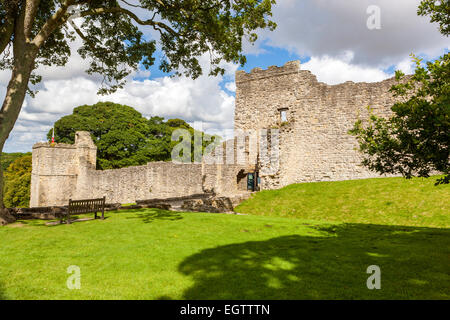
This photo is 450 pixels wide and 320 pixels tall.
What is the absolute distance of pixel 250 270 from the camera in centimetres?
465

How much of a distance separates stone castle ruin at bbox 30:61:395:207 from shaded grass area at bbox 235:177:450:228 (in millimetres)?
1900

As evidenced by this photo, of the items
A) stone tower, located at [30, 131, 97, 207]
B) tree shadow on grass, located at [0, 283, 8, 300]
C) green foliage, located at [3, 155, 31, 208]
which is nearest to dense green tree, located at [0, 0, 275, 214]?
tree shadow on grass, located at [0, 283, 8, 300]

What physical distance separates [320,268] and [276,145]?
1362 centimetres

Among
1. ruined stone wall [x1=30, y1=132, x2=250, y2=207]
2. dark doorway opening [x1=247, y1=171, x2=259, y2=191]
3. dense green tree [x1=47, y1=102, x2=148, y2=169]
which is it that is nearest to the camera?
ruined stone wall [x1=30, y1=132, x2=250, y2=207]

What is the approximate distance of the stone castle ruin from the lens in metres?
18.0

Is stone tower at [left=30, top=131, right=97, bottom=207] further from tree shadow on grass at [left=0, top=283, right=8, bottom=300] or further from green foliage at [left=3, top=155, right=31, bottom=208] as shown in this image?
tree shadow on grass at [left=0, top=283, right=8, bottom=300]

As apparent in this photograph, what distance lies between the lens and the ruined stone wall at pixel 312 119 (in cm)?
1773

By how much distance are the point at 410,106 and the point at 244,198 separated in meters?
12.0

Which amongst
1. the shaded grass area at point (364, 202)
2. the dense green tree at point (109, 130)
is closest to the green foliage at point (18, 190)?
the dense green tree at point (109, 130)

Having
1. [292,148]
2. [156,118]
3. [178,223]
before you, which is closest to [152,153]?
[156,118]

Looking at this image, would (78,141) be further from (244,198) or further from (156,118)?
(244,198)

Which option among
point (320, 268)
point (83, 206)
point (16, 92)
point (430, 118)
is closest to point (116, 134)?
point (83, 206)

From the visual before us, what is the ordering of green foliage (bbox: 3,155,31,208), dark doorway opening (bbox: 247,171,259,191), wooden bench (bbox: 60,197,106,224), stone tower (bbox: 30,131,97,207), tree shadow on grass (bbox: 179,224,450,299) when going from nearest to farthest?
tree shadow on grass (bbox: 179,224,450,299) → wooden bench (bbox: 60,197,106,224) → dark doorway opening (bbox: 247,171,259,191) → stone tower (bbox: 30,131,97,207) → green foliage (bbox: 3,155,31,208)
